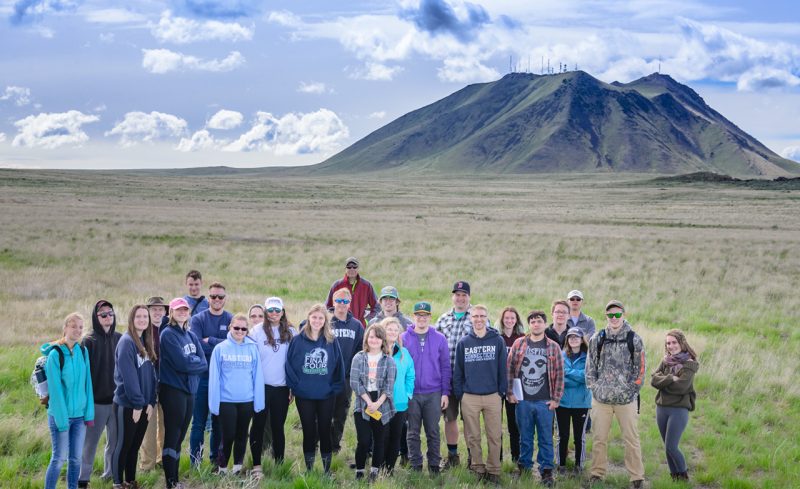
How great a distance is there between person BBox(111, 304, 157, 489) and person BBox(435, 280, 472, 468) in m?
3.60

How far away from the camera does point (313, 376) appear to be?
754cm

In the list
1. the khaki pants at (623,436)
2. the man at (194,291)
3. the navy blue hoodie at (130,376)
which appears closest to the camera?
the navy blue hoodie at (130,376)

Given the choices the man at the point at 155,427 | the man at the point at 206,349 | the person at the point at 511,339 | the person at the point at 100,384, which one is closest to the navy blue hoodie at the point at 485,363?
the person at the point at 511,339

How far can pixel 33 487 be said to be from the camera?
22.1 ft

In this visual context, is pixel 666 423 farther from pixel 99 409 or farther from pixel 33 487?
pixel 33 487

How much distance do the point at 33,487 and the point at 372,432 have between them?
12.0 ft

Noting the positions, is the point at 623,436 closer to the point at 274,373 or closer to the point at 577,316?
the point at 577,316

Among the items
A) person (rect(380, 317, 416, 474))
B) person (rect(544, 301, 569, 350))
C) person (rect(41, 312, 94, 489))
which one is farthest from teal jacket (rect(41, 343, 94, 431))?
person (rect(544, 301, 569, 350))

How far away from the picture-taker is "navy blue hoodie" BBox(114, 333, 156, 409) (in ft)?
22.1

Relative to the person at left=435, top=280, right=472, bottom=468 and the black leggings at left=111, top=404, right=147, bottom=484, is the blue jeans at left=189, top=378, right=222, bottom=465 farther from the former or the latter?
the person at left=435, top=280, right=472, bottom=468

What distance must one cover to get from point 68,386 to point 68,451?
2.39 ft

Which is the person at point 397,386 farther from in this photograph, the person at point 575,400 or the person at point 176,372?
the person at point 176,372

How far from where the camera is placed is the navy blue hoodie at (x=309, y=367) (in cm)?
753

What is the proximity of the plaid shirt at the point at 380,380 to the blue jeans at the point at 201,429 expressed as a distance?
1830 millimetres
